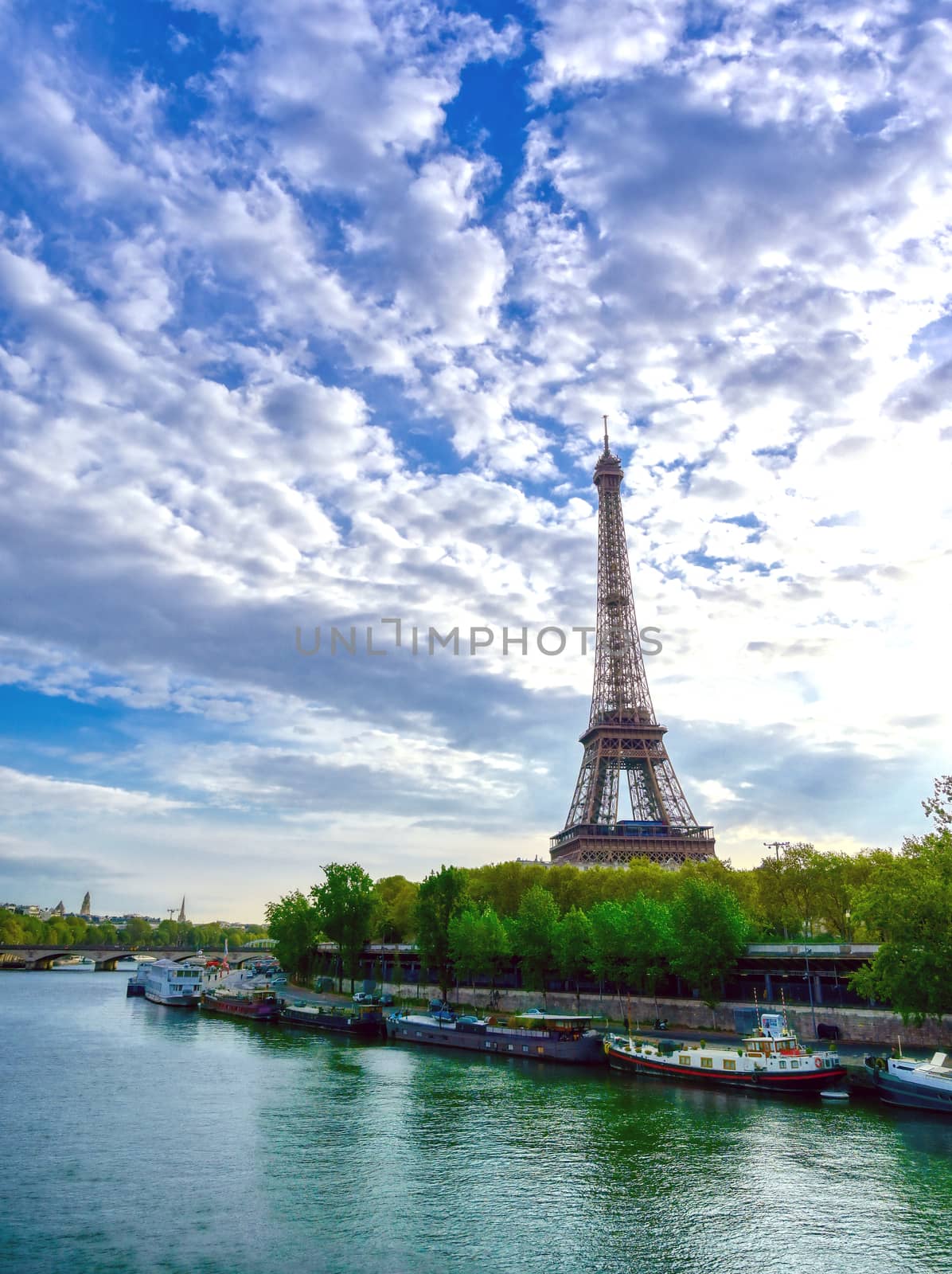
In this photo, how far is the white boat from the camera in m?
112

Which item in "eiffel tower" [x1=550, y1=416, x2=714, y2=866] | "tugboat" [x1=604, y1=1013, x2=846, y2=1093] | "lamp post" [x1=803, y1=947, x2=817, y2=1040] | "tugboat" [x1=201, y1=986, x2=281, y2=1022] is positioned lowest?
"tugboat" [x1=201, y1=986, x2=281, y2=1022]

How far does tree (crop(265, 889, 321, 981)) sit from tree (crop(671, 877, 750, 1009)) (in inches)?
2403

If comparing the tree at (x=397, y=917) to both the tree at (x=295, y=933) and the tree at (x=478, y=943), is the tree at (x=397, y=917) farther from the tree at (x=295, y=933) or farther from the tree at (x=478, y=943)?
the tree at (x=478, y=943)

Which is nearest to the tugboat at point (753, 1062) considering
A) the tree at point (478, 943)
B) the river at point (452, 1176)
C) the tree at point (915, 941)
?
the river at point (452, 1176)

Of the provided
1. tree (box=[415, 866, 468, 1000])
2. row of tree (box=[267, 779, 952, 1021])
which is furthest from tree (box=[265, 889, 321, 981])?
tree (box=[415, 866, 468, 1000])

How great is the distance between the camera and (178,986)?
115188 millimetres

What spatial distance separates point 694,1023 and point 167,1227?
5381cm

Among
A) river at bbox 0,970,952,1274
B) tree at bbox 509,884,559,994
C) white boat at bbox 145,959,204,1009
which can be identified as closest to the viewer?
river at bbox 0,970,952,1274

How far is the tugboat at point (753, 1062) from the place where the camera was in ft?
170

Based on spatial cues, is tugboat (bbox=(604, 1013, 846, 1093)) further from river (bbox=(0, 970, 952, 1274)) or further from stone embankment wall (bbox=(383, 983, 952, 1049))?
stone embankment wall (bbox=(383, 983, 952, 1049))

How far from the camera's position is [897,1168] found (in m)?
37.0

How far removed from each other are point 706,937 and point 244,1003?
52.4m

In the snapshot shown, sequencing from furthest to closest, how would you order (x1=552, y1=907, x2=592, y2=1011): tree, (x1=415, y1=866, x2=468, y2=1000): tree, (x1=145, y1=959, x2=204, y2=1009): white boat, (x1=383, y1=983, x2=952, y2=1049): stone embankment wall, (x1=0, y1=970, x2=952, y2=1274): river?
(x1=145, y1=959, x2=204, y2=1009): white boat, (x1=415, y1=866, x2=468, y2=1000): tree, (x1=552, y1=907, x2=592, y2=1011): tree, (x1=383, y1=983, x2=952, y2=1049): stone embankment wall, (x1=0, y1=970, x2=952, y2=1274): river

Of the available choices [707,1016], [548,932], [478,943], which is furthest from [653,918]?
[478,943]
